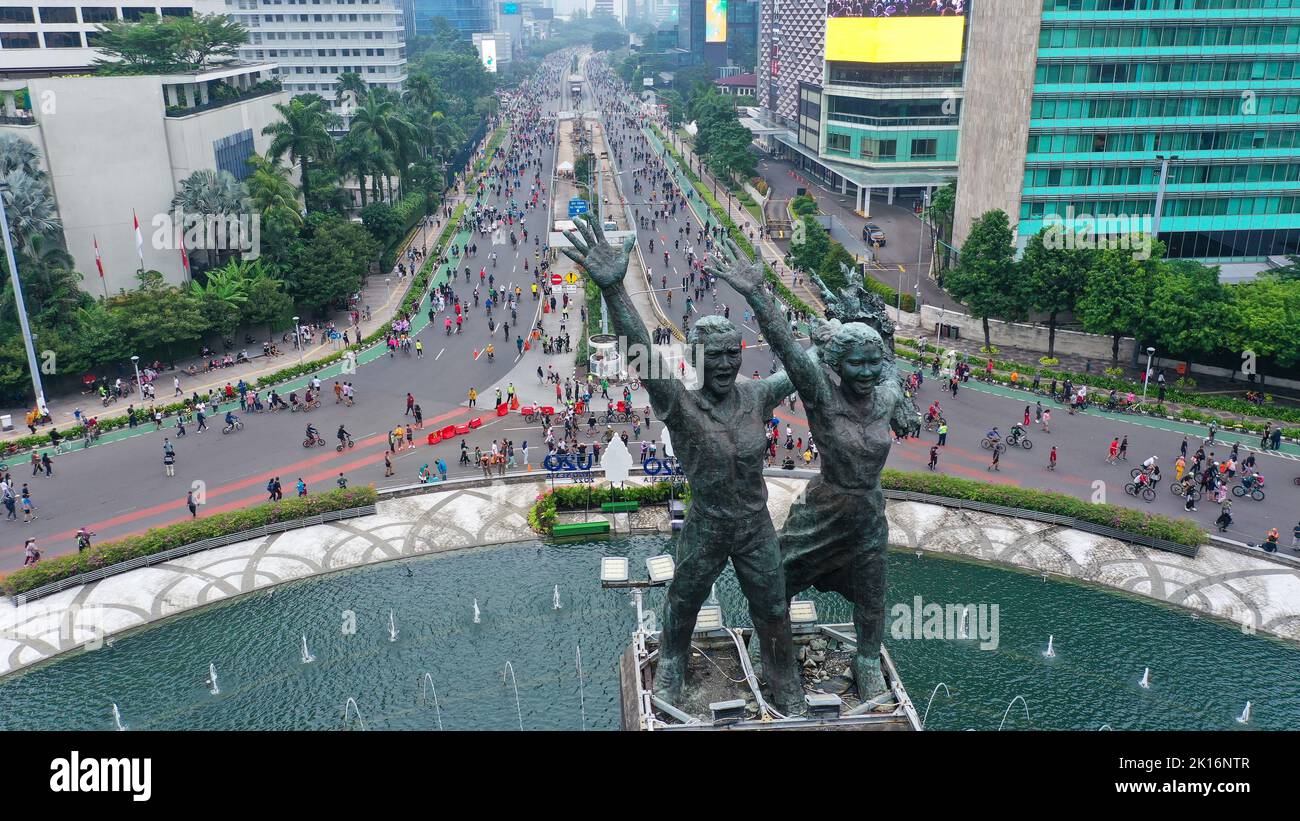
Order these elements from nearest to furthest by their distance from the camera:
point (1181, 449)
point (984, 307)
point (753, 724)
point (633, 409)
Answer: point (753, 724)
point (1181, 449)
point (633, 409)
point (984, 307)

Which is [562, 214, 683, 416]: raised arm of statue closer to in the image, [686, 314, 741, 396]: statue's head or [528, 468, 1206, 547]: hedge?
[686, 314, 741, 396]: statue's head

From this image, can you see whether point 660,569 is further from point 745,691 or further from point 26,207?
point 26,207

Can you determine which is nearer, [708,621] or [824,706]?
[824,706]

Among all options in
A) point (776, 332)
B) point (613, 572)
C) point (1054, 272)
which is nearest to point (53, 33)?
point (1054, 272)

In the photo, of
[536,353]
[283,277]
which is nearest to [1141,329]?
[536,353]

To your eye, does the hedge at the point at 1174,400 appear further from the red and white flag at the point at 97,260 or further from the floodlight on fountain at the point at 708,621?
the red and white flag at the point at 97,260

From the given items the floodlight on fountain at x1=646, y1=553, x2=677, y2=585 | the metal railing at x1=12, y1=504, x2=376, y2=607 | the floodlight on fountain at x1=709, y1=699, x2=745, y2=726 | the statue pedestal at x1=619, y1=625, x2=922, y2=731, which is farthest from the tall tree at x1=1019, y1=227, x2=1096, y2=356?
the floodlight on fountain at x1=709, y1=699, x2=745, y2=726
